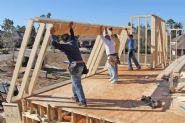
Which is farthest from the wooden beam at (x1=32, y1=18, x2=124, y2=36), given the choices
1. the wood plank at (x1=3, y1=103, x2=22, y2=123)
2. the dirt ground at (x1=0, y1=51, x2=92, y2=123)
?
the dirt ground at (x1=0, y1=51, x2=92, y2=123)

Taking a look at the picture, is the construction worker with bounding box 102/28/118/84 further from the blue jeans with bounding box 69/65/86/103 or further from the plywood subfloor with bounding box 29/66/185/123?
the blue jeans with bounding box 69/65/86/103

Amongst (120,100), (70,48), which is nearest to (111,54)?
(120,100)

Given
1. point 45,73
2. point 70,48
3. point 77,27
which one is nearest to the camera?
point 70,48

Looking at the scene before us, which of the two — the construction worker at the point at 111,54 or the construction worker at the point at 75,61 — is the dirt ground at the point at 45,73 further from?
the construction worker at the point at 75,61

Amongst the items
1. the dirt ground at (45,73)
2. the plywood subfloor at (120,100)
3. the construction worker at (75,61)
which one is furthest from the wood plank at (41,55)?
the dirt ground at (45,73)

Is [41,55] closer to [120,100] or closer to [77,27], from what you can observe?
[77,27]

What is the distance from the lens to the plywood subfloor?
670cm

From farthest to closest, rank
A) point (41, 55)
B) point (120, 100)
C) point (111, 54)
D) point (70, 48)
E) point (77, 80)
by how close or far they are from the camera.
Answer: point (111, 54) → point (41, 55) → point (120, 100) → point (77, 80) → point (70, 48)

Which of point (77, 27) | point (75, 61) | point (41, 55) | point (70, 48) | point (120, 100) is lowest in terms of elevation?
point (120, 100)

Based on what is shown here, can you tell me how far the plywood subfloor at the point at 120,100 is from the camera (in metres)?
6.70

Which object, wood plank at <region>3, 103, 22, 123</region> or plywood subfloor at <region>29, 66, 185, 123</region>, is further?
wood plank at <region>3, 103, 22, 123</region>

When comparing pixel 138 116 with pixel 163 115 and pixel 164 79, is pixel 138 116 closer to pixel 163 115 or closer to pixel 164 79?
pixel 163 115

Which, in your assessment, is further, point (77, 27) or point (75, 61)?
point (77, 27)

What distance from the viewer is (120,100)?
8.05m
